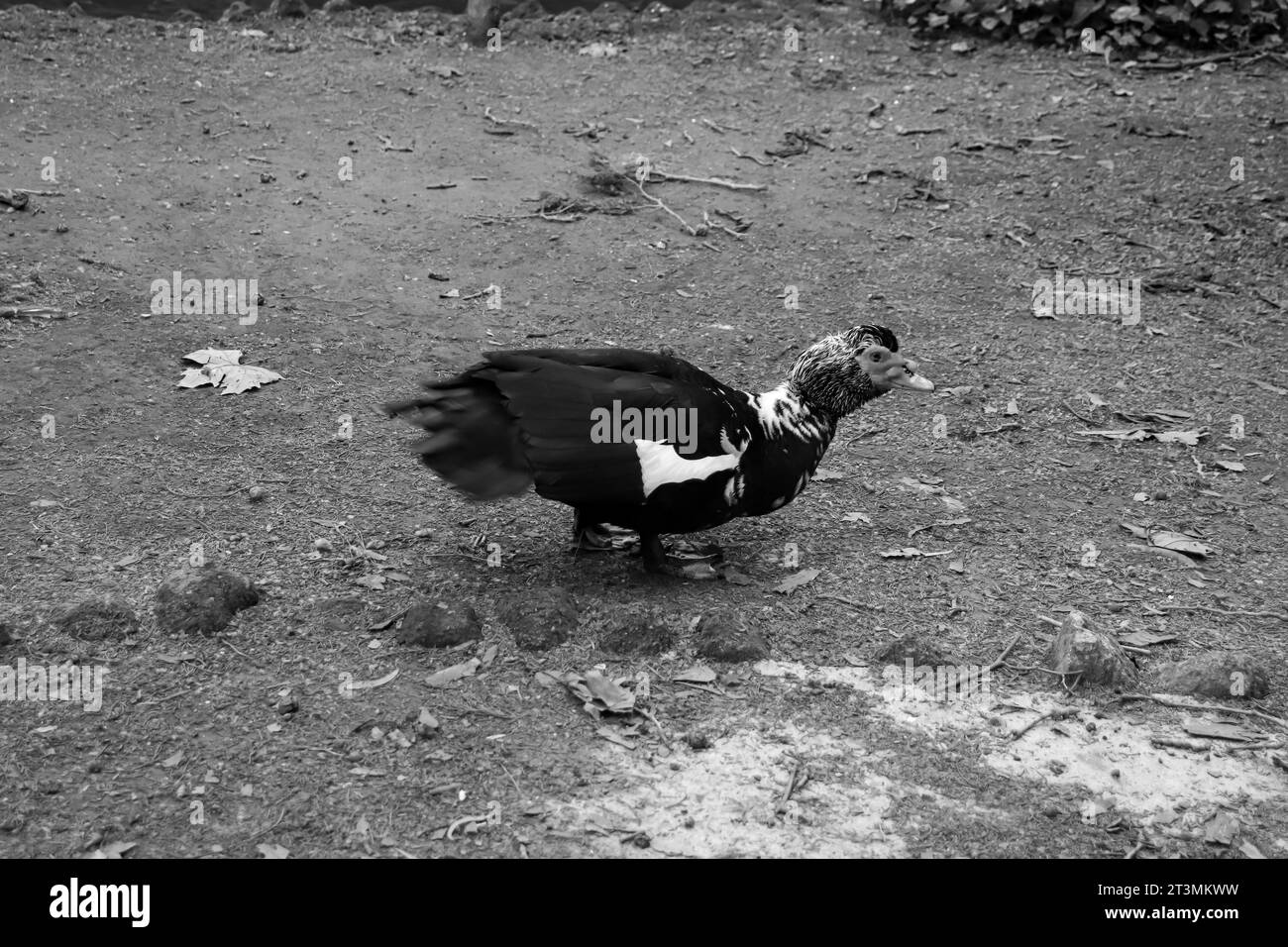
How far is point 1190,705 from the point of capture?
4395 mm

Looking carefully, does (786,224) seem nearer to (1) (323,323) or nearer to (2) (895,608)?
(1) (323,323)

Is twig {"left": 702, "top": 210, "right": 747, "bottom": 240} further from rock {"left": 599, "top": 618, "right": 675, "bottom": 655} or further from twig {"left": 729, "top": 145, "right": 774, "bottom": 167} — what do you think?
rock {"left": 599, "top": 618, "right": 675, "bottom": 655}

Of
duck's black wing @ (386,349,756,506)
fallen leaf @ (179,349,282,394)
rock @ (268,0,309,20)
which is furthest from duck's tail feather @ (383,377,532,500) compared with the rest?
rock @ (268,0,309,20)

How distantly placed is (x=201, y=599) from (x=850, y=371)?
265 centimetres

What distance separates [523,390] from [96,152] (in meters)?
4.97

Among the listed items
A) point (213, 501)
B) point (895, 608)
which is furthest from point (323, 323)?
point (895, 608)

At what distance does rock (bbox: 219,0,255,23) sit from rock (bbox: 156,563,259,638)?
299 inches

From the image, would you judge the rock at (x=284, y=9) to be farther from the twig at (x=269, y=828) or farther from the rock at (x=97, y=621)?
the twig at (x=269, y=828)

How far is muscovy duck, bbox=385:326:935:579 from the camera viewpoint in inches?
187

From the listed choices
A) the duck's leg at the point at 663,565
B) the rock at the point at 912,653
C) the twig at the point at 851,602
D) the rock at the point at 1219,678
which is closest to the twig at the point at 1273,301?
the rock at the point at 1219,678

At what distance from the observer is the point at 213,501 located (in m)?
5.42

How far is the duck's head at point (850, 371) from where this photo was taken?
17.6ft

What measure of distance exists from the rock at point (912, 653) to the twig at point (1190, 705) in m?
0.57

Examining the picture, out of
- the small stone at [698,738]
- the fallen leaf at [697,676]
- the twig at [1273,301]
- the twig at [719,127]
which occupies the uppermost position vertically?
the twig at [719,127]
